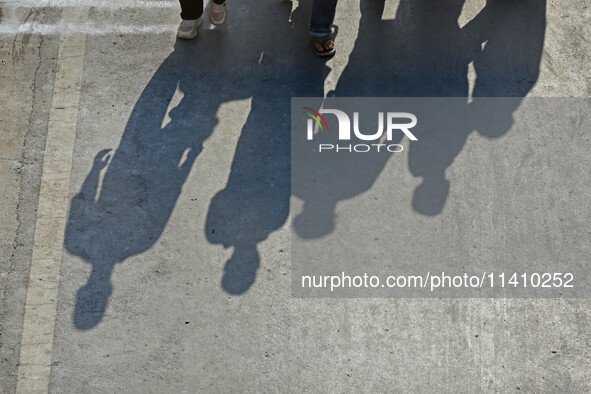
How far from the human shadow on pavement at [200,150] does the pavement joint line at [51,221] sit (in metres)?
0.19

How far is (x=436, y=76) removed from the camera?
6312mm

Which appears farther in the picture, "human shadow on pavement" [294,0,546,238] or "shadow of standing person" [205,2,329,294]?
"human shadow on pavement" [294,0,546,238]

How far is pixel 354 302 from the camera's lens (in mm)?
5586

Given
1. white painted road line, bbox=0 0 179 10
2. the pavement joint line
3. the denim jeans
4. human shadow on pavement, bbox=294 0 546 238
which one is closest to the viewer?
the pavement joint line

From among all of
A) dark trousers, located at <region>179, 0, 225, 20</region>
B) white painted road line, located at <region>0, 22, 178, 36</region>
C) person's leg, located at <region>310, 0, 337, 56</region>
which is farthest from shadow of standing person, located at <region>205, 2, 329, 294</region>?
white painted road line, located at <region>0, 22, 178, 36</region>

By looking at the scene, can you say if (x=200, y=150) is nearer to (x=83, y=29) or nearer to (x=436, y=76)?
(x=83, y=29)

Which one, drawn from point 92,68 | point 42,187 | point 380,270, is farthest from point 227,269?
point 92,68

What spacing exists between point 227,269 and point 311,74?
2.10 m

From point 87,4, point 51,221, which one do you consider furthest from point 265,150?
point 87,4

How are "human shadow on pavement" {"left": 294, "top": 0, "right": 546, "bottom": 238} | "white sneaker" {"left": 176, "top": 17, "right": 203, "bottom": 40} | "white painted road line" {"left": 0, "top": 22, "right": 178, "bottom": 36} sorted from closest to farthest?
"human shadow on pavement" {"left": 294, "top": 0, "right": 546, "bottom": 238}
"white sneaker" {"left": 176, "top": 17, "right": 203, "bottom": 40}
"white painted road line" {"left": 0, "top": 22, "right": 178, "bottom": 36}

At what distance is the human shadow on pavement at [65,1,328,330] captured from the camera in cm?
571

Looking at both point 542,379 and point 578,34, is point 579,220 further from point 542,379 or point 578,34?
point 578,34

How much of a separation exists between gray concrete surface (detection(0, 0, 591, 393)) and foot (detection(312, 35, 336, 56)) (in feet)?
0.45

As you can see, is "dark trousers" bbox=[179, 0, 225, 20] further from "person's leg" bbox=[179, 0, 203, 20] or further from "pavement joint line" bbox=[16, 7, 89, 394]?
"pavement joint line" bbox=[16, 7, 89, 394]
